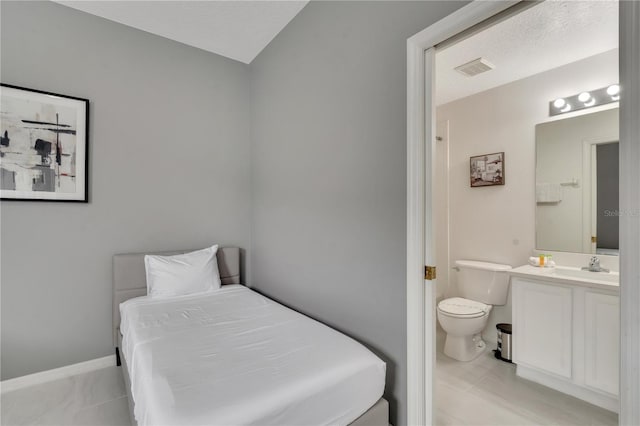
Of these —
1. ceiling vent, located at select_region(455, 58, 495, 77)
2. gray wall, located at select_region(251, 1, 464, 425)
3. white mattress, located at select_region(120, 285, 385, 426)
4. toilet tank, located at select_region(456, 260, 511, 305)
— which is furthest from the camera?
toilet tank, located at select_region(456, 260, 511, 305)

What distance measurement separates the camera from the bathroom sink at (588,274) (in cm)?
219

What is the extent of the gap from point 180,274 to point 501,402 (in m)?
2.55

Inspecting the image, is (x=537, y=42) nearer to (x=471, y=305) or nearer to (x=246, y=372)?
(x=471, y=305)

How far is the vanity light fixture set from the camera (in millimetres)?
2381

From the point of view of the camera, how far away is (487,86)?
314 centimetres

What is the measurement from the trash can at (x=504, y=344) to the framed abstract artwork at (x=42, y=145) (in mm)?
3734

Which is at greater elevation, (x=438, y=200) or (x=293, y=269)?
(x=438, y=200)

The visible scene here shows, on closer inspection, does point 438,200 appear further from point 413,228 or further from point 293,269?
point 413,228

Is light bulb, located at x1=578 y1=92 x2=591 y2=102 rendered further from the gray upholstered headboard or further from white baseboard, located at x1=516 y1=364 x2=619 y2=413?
the gray upholstered headboard

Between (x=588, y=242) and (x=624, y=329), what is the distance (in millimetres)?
1946

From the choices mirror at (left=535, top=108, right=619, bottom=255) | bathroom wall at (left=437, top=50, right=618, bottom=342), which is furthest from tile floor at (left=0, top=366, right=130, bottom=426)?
mirror at (left=535, top=108, right=619, bottom=255)

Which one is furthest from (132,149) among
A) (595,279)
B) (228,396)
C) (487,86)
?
(595,279)

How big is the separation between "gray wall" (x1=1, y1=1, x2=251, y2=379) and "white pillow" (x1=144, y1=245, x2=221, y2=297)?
0.30m

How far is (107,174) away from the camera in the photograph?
2553 millimetres
